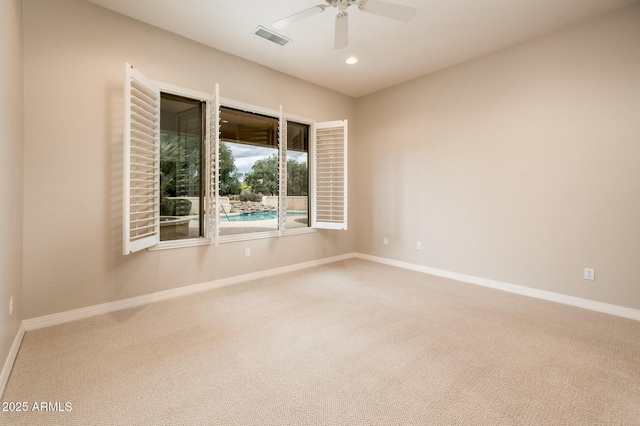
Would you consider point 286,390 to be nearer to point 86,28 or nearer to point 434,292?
point 434,292

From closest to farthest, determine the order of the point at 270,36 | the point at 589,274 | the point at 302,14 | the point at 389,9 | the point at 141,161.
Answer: the point at 389,9 → the point at 302,14 → the point at 141,161 → the point at 589,274 → the point at 270,36

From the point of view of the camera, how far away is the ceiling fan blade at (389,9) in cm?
226

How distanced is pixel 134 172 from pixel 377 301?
2.89 meters

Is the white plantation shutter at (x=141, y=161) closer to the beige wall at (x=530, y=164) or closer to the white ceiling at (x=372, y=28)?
the white ceiling at (x=372, y=28)

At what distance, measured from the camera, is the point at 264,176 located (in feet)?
14.8

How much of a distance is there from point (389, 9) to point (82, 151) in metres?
3.14

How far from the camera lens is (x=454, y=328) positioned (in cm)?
268

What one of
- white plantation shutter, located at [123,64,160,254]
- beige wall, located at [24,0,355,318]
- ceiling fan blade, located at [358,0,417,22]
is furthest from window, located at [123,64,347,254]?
ceiling fan blade, located at [358,0,417,22]

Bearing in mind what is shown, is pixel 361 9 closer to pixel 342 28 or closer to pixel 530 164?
pixel 342 28

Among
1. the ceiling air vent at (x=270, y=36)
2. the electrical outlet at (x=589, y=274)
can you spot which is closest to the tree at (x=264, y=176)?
the ceiling air vent at (x=270, y=36)

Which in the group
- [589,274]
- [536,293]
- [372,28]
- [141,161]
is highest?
[372,28]

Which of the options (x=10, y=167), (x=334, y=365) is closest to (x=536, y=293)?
(x=334, y=365)

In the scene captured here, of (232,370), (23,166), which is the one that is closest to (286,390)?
(232,370)

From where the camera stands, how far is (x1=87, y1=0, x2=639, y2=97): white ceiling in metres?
2.88
